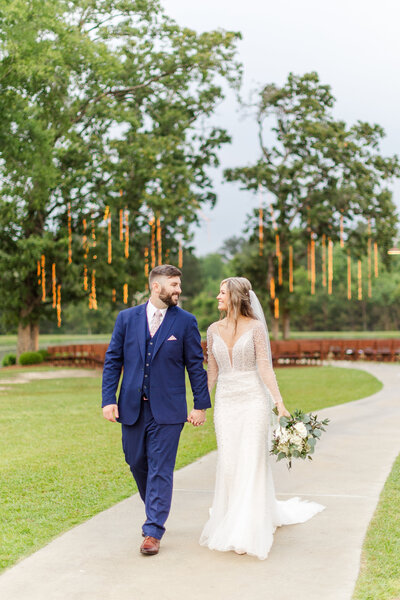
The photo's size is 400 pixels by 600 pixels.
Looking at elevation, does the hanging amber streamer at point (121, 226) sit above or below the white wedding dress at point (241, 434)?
above

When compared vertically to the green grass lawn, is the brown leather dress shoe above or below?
above

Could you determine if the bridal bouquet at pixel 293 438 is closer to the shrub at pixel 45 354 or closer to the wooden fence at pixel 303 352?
the wooden fence at pixel 303 352

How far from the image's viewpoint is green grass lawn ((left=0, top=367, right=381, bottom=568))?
6846 mm

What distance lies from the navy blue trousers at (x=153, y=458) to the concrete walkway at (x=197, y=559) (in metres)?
0.26

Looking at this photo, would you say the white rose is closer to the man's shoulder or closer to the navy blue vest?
the navy blue vest

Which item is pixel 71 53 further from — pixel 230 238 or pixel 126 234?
pixel 230 238

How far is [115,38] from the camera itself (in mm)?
34844

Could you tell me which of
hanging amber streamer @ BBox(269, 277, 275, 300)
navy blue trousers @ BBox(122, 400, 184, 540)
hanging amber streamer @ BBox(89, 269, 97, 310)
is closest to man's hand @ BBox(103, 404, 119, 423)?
navy blue trousers @ BBox(122, 400, 184, 540)

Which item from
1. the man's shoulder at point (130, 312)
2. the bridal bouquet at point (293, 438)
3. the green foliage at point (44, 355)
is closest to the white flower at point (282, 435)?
the bridal bouquet at point (293, 438)

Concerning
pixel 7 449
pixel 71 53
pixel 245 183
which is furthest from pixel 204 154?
pixel 7 449

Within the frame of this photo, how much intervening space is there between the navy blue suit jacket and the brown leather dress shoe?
835mm

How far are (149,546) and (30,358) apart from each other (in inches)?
1276

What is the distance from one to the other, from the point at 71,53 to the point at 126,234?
10.4 meters

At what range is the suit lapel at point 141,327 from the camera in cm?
595
